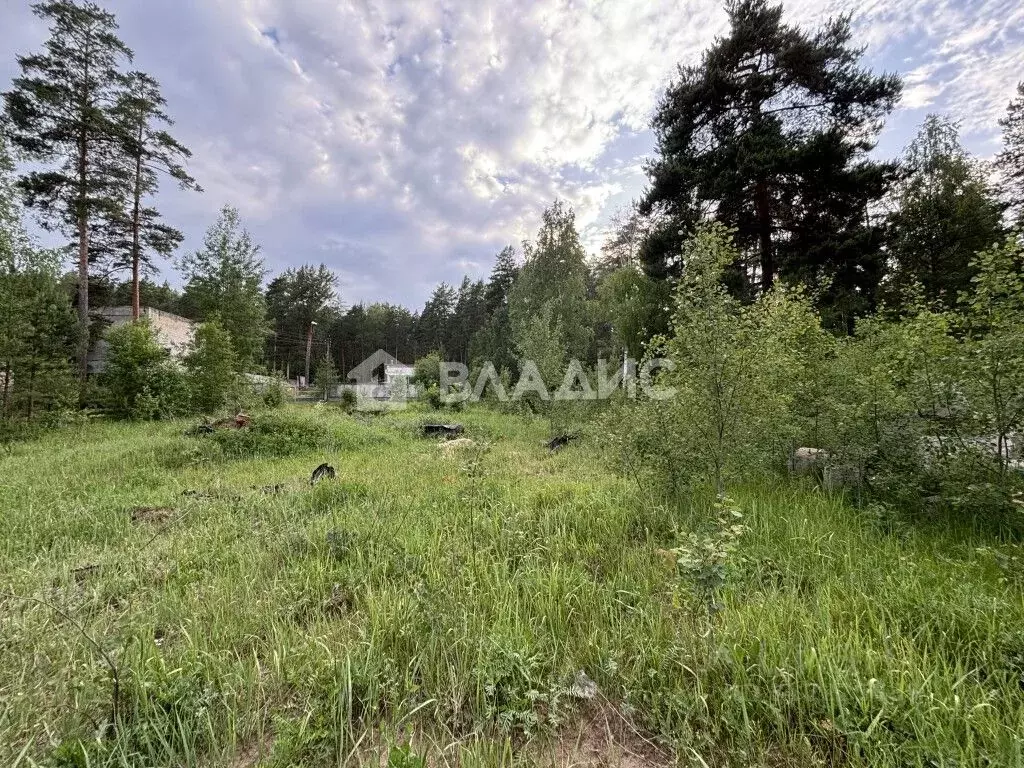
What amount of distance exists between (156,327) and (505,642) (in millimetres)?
23545

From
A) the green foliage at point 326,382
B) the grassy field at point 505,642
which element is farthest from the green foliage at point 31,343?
the green foliage at point 326,382

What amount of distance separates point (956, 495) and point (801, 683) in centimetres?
295

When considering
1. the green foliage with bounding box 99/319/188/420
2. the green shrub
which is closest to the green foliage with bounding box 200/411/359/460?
the green foliage with bounding box 99/319/188/420

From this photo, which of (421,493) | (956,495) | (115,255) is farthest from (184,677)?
Answer: (115,255)

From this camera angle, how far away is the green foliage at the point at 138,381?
12.5m

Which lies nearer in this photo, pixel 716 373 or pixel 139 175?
pixel 716 373

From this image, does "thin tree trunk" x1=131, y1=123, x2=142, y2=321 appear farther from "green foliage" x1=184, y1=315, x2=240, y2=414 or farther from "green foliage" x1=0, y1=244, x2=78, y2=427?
"green foliage" x1=0, y1=244, x2=78, y2=427

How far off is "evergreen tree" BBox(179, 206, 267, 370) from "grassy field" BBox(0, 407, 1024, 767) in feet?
55.9

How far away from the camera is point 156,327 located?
17.9 metres

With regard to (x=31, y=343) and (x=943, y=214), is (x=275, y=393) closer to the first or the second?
(x=31, y=343)

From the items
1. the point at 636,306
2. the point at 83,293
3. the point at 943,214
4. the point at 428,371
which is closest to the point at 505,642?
the point at 636,306

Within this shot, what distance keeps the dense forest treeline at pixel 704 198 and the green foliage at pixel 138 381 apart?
28.4 inches

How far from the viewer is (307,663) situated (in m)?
1.88

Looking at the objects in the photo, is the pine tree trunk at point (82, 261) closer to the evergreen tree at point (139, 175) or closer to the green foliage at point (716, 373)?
the evergreen tree at point (139, 175)
